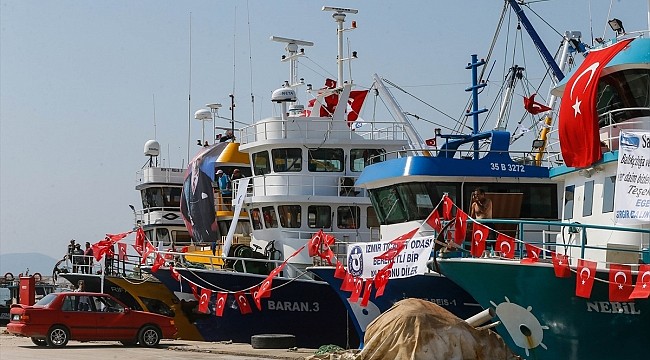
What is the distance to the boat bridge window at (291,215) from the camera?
27.2 metres

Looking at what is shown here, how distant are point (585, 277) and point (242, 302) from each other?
427 inches

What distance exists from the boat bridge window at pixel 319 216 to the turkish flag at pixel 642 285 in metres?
12.6

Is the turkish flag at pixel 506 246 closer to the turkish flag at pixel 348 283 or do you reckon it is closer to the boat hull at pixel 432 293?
the boat hull at pixel 432 293

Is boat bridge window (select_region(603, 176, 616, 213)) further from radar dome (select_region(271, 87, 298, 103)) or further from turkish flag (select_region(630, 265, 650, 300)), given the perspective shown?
radar dome (select_region(271, 87, 298, 103))

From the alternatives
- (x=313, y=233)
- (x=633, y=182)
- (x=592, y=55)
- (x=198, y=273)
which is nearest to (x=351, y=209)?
(x=313, y=233)

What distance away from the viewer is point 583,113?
18.1 metres

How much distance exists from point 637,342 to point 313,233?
11971mm

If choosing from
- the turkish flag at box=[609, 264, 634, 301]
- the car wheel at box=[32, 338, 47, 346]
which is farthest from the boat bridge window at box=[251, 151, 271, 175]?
the turkish flag at box=[609, 264, 634, 301]

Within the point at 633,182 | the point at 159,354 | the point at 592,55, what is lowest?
the point at 159,354

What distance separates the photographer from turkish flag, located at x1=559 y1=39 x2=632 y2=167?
17938 mm

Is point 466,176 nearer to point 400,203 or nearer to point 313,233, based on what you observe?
point 400,203

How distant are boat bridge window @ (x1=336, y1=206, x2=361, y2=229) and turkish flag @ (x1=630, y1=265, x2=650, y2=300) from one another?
41.1ft

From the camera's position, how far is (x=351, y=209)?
2753 centimetres

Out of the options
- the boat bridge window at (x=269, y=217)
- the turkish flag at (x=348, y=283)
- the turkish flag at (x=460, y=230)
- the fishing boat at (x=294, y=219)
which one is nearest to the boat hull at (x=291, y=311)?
the fishing boat at (x=294, y=219)
